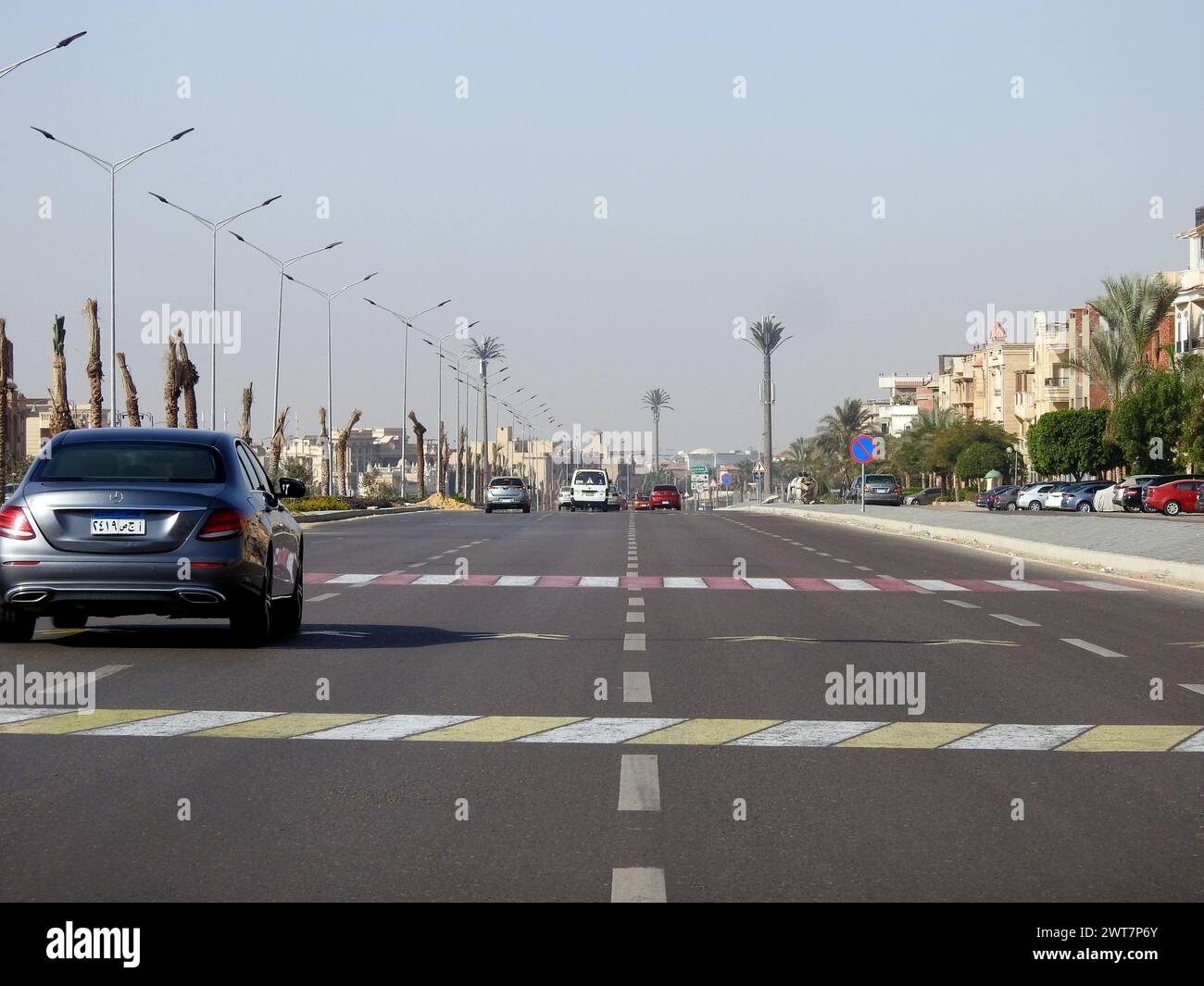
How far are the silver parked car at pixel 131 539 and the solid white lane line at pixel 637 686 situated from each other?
3.37m

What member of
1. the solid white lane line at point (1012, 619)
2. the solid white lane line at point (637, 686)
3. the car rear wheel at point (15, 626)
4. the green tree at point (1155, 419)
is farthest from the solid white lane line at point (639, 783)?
the green tree at point (1155, 419)

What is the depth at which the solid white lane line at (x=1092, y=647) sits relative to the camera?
46.0 ft

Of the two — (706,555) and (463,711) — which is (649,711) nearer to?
(463,711)

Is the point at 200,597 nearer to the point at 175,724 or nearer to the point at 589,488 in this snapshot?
the point at 175,724

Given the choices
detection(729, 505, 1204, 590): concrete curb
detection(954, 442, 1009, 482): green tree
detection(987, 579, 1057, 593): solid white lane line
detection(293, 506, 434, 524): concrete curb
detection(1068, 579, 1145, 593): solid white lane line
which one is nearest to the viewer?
detection(987, 579, 1057, 593): solid white lane line

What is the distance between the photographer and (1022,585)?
2364 centimetres

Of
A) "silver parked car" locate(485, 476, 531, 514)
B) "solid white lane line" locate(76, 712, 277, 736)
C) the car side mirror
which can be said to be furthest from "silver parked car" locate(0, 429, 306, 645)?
"silver parked car" locate(485, 476, 531, 514)

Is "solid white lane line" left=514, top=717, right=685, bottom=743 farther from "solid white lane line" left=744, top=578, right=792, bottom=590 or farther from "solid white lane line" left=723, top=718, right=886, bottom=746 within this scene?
"solid white lane line" left=744, top=578, right=792, bottom=590

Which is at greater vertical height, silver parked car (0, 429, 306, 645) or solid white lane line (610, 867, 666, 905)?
silver parked car (0, 429, 306, 645)

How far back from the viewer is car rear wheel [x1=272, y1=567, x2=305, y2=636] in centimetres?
1530

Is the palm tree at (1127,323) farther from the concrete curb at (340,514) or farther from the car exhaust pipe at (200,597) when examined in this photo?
the car exhaust pipe at (200,597)

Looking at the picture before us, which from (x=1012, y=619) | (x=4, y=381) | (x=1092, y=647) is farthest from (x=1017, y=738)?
(x=4, y=381)

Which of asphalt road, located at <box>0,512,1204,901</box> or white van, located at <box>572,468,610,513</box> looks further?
white van, located at <box>572,468,610,513</box>

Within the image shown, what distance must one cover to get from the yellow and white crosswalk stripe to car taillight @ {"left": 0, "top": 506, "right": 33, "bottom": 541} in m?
3.27
